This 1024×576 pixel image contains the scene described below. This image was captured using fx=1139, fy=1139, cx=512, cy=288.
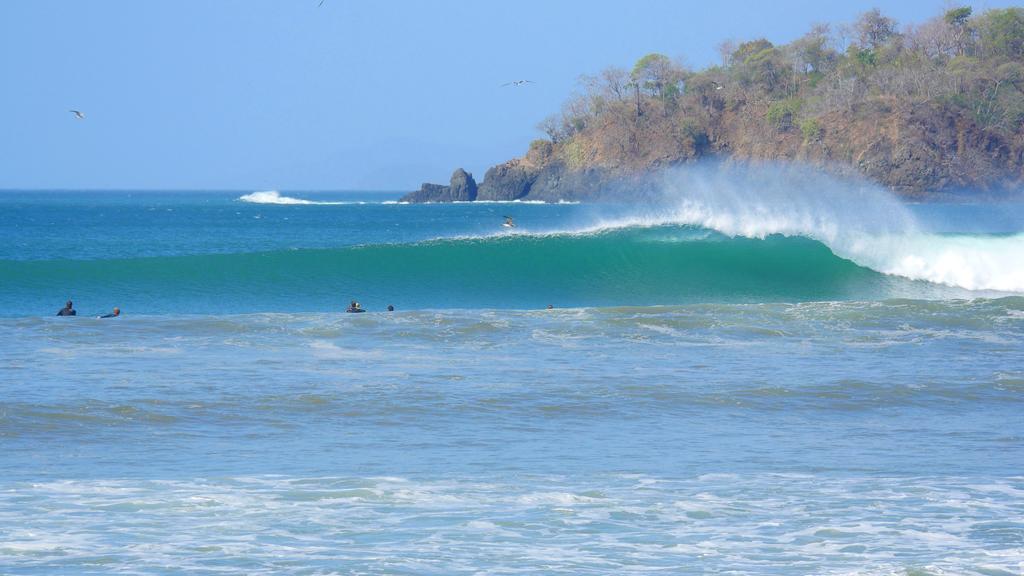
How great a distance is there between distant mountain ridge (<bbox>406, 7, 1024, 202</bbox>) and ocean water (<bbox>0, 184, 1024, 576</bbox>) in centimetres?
7095

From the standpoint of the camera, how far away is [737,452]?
27.1 ft

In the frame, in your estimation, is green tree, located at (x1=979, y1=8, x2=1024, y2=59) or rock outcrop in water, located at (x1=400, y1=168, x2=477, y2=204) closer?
green tree, located at (x1=979, y1=8, x2=1024, y2=59)

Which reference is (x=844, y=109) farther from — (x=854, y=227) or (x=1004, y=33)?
(x=854, y=227)

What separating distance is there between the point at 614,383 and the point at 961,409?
317 centimetres

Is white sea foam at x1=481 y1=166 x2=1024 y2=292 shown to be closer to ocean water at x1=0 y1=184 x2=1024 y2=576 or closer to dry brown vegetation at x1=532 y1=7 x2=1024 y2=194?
ocean water at x1=0 y1=184 x2=1024 y2=576

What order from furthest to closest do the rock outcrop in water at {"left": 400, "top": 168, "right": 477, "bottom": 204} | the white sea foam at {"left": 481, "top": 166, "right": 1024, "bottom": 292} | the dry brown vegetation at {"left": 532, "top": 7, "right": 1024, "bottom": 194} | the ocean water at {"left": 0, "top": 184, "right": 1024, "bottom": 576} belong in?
the rock outcrop in water at {"left": 400, "top": 168, "right": 477, "bottom": 204}
the dry brown vegetation at {"left": 532, "top": 7, "right": 1024, "bottom": 194}
the white sea foam at {"left": 481, "top": 166, "right": 1024, "bottom": 292}
the ocean water at {"left": 0, "top": 184, "right": 1024, "bottom": 576}

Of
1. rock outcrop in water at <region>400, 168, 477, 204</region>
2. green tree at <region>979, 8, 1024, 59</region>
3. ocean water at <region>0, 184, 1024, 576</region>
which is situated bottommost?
ocean water at <region>0, 184, 1024, 576</region>

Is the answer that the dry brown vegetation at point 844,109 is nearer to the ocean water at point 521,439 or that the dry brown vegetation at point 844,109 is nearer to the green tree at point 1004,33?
the green tree at point 1004,33

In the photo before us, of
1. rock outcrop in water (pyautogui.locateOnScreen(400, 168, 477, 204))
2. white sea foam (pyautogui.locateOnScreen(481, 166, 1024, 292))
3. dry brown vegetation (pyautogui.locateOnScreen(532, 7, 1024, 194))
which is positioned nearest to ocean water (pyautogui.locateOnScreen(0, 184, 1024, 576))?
white sea foam (pyautogui.locateOnScreen(481, 166, 1024, 292))

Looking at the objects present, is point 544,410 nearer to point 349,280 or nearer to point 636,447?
point 636,447

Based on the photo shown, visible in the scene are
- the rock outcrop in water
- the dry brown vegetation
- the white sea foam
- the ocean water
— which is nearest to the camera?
the ocean water

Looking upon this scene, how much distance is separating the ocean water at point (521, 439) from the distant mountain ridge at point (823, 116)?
70954 millimetres

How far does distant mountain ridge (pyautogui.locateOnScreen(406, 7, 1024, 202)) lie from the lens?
8838cm

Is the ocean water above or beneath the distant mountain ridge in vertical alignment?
beneath
